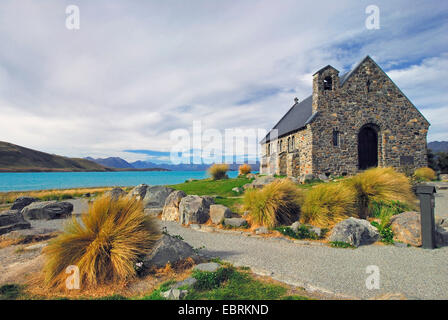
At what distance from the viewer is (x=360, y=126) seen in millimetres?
19047

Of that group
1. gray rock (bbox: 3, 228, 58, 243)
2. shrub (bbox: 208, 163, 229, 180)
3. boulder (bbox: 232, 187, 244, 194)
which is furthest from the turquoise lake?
gray rock (bbox: 3, 228, 58, 243)

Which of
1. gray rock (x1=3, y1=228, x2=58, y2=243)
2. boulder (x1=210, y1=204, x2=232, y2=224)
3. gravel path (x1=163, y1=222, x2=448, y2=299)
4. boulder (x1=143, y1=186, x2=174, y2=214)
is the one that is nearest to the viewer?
gravel path (x1=163, y1=222, x2=448, y2=299)

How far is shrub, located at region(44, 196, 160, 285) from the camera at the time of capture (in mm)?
4105

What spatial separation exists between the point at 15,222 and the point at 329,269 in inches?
397

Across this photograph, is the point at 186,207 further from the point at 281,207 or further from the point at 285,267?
the point at 285,267

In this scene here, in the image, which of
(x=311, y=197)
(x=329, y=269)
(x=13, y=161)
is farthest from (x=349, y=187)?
(x=13, y=161)

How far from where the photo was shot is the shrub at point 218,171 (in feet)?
70.0

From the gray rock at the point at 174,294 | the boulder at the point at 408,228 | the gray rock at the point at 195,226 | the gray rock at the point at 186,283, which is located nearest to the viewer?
the gray rock at the point at 174,294

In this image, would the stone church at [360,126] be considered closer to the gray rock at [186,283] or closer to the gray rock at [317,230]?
the gray rock at [317,230]

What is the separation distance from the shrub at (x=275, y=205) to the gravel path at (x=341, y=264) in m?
0.92

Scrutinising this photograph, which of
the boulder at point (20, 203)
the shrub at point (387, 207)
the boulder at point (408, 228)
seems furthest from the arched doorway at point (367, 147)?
the boulder at point (20, 203)

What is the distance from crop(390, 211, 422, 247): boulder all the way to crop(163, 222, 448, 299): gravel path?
36 centimetres

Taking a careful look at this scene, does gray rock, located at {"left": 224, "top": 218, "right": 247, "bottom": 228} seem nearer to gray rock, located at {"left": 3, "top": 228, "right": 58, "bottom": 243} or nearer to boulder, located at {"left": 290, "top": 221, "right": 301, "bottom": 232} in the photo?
boulder, located at {"left": 290, "top": 221, "right": 301, "bottom": 232}

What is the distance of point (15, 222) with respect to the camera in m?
8.36
